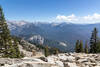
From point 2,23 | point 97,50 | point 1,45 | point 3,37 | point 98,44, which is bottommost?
point 97,50

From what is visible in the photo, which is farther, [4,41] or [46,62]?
[4,41]

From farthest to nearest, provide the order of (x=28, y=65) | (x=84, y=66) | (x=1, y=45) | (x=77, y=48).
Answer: (x=77, y=48) → (x=1, y=45) → (x=84, y=66) → (x=28, y=65)

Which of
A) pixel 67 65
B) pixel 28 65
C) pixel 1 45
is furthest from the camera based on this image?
pixel 1 45

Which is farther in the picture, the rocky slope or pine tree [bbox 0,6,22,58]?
pine tree [bbox 0,6,22,58]

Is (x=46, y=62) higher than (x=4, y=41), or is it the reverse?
(x=4, y=41)

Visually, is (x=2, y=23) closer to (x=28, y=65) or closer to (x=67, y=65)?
(x=28, y=65)

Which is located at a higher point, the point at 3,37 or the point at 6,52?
the point at 3,37

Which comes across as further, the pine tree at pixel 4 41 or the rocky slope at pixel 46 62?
the pine tree at pixel 4 41

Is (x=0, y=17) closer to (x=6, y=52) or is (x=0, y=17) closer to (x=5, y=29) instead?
(x=5, y=29)

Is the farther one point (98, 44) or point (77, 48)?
point (77, 48)

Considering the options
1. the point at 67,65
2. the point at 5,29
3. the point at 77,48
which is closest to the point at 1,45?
the point at 5,29
